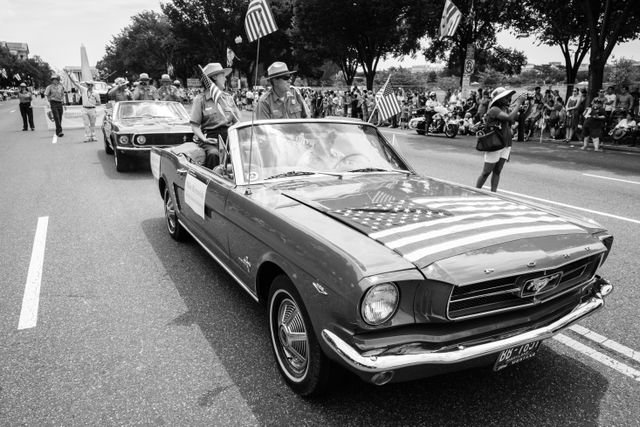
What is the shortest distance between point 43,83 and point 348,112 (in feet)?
531

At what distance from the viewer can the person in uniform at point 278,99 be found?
6.21 meters

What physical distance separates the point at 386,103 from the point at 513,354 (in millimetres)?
4509

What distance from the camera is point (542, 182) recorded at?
8789mm

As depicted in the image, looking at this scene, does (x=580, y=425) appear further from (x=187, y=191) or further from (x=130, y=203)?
(x=130, y=203)

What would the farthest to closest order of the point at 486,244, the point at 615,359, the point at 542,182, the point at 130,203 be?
the point at 542,182
the point at 130,203
the point at 615,359
the point at 486,244

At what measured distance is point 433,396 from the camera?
260 centimetres

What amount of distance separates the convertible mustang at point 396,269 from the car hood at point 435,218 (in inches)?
0.4

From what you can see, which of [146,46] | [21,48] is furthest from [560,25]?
[21,48]

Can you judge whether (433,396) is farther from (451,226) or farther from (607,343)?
(607,343)

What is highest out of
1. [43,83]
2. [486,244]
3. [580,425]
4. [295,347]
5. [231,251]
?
[43,83]

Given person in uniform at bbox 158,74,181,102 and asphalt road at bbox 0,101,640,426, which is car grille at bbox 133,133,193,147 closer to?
asphalt road at bbox 0,101,640,426

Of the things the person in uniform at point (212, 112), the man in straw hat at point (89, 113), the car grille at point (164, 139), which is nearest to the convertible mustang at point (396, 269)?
the person in uniform at point (212, 112)

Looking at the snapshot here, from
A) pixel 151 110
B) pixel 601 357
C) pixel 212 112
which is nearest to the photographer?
pixel 601 357

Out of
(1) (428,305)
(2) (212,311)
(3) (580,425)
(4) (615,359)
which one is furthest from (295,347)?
(4) (615,359)
